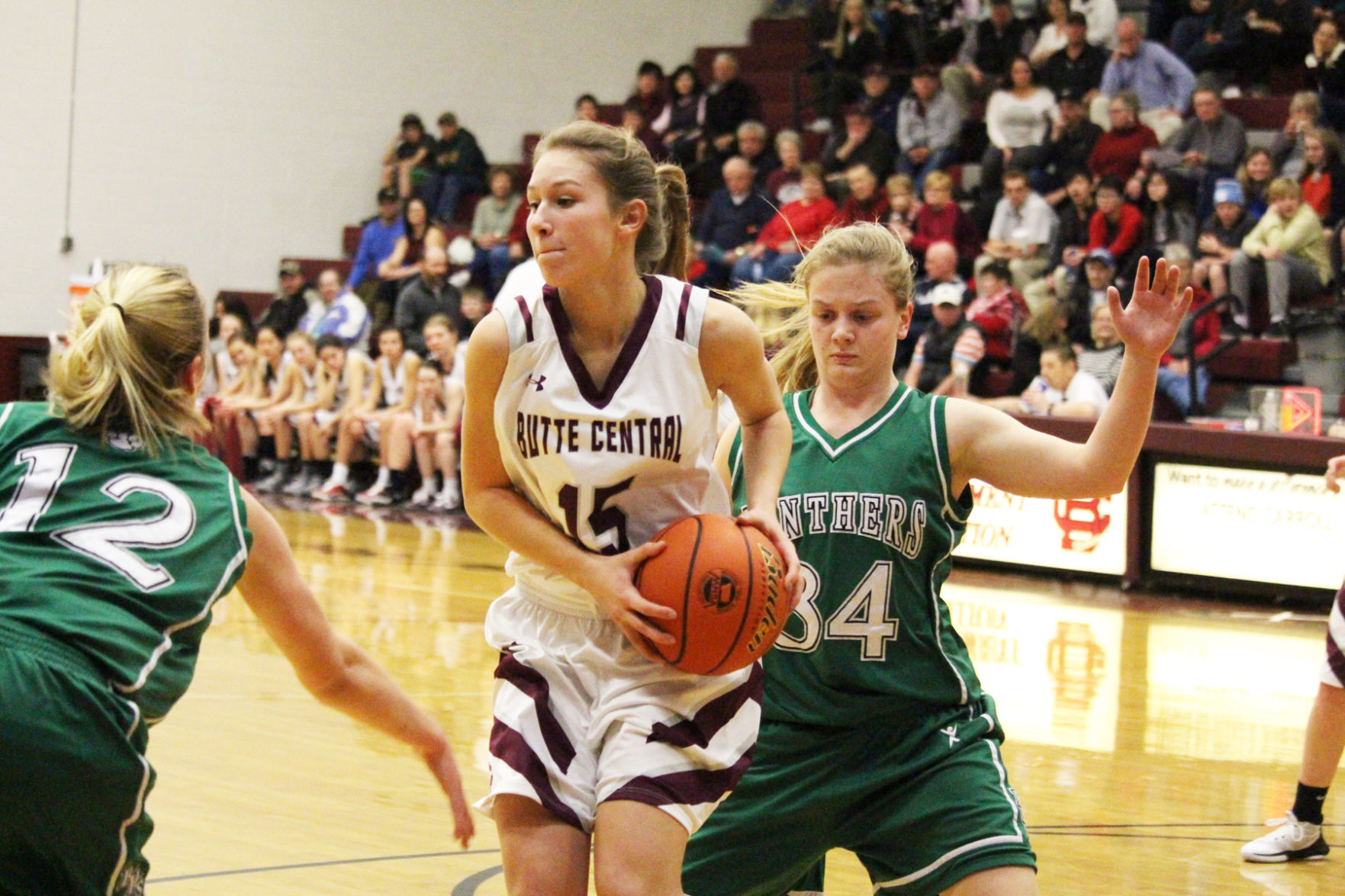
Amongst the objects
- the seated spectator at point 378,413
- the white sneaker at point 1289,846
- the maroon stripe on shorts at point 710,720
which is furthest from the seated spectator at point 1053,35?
the maroon stripe on shorts at point 710,720

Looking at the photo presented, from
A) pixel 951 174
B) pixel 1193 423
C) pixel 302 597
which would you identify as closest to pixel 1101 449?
pixel 302 597

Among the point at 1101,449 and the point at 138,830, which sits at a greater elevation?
the point at 1101,449

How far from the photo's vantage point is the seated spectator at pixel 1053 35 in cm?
1332

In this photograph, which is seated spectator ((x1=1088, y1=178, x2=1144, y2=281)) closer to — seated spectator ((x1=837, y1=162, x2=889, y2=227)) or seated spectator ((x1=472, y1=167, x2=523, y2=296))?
seated spectator ((x1=837, y1=162, x2=889, y2=227))

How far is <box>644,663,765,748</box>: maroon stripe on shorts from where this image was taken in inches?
107

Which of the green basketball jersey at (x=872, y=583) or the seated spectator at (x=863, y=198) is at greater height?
the seated spectator at (x=863, y=198)

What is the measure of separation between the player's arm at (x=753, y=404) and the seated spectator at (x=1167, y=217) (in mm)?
8994

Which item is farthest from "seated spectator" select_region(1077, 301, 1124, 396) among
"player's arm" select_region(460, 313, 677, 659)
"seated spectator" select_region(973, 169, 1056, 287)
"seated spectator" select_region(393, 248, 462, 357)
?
"player's arm" select_region(460, 313, 677, 659)

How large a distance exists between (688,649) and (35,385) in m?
13.1

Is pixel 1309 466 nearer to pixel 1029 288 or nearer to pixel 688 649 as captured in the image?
pixel 1029 288

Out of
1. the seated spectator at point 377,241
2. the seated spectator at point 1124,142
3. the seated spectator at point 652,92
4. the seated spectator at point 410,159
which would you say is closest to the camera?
the seated spectator at point 1124,142

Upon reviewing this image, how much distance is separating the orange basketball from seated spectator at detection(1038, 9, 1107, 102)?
1102 centimetres

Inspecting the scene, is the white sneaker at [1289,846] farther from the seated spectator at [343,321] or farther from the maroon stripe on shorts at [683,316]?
the seated spectator at [343,321]

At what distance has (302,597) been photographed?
8.09ft
